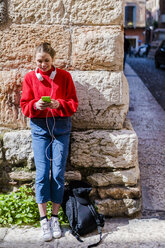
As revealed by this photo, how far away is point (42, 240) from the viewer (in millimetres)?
2533

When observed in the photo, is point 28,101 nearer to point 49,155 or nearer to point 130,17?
point 49,155

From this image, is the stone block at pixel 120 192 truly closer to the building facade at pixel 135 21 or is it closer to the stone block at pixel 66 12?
the stone block at pixel 66 12

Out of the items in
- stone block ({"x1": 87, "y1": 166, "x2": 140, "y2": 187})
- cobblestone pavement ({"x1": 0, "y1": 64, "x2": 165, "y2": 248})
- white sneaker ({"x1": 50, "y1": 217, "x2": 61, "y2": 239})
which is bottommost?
cobblestone pavement ({"x1": 0, "y1": 64, "x2": 165, "y2": 248})

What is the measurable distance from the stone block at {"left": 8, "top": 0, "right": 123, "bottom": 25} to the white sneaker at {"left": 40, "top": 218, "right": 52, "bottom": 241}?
1.73m

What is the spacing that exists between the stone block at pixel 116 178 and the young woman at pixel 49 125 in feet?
1.34

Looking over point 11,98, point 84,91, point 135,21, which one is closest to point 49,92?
point 84,91

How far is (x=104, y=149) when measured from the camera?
2895 millimetres

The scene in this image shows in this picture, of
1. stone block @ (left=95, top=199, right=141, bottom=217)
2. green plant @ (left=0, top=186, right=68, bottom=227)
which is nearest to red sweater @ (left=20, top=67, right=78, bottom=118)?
green plant @ (left=0, top=186, right=68, bottom=227)

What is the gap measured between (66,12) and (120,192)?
1691mm

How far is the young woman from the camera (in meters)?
2.60

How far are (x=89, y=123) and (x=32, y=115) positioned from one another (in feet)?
1.96

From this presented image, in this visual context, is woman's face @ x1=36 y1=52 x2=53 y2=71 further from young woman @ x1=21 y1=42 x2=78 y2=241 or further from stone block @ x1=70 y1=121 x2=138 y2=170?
stone block @ x1=70 y1=121 x2=138 y2=170

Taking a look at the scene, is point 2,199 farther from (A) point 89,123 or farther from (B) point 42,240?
(A) point 89,123

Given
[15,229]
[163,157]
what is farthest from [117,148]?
[163,157]
